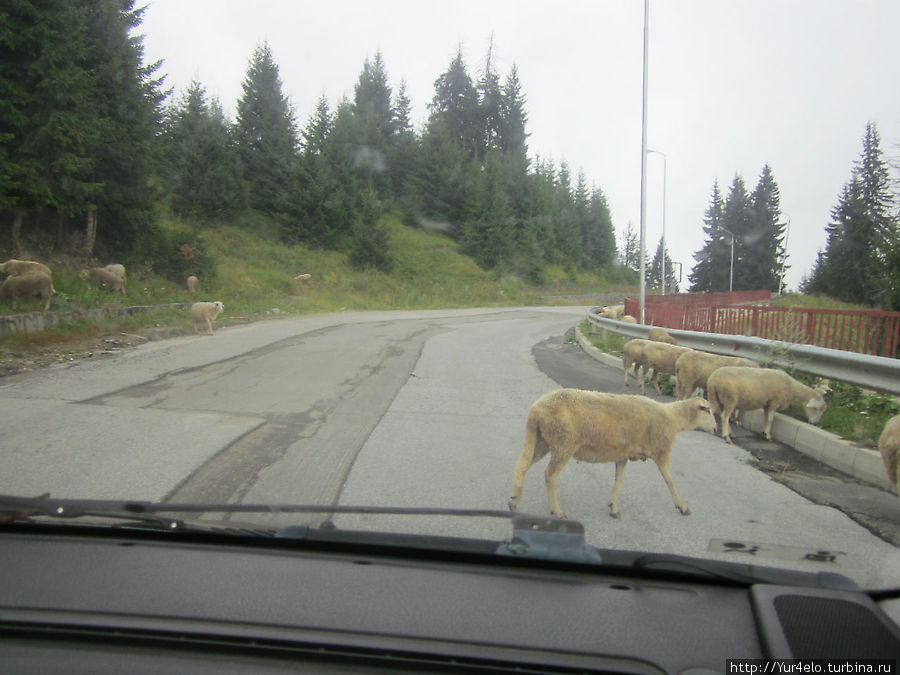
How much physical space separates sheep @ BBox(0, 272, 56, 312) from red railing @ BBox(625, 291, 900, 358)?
1736cm

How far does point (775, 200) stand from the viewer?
79.3 m

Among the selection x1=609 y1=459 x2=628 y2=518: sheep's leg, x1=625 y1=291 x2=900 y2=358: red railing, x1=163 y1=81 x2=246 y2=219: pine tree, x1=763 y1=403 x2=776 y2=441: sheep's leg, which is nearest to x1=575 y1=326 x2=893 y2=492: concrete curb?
x1=763 y1=403 x2=776 y2=441: sheep's leg

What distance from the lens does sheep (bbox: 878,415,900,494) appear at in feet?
15.1

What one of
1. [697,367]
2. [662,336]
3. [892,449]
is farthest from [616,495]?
A: [662,336]

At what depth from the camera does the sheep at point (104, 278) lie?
20.9 metres

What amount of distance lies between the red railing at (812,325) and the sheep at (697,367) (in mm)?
1733

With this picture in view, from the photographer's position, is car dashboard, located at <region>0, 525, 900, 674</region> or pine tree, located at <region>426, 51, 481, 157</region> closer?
car dashboard, located at <region>0, 525, 900, 674</region>

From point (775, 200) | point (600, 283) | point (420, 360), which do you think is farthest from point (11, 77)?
point (775, 200)

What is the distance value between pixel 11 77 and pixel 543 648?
78.2 ft

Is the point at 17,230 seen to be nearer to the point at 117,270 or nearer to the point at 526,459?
the point at 117,270

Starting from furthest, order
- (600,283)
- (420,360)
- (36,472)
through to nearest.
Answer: (600,283)
(420,360)
(36,472)

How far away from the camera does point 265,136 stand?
47.3 metres

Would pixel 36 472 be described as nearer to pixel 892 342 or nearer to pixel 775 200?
pixel 892 342

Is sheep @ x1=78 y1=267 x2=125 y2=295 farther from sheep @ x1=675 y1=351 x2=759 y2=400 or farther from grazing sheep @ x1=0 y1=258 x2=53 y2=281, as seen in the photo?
sheep @ x1=675 y1=351 x2=759 y2=400
